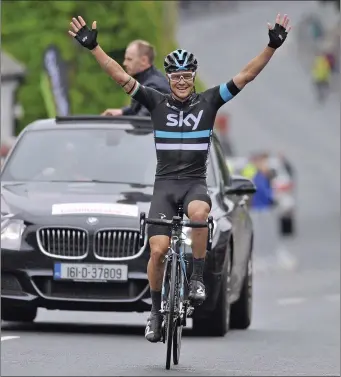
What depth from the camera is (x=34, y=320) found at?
626 inches

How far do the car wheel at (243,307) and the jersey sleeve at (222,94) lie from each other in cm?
423

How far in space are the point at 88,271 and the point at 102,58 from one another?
8.61 feet

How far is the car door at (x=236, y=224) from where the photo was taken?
14992mm

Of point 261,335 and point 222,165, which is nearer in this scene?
point 261,335

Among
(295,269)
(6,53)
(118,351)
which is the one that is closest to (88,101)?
(6,53)

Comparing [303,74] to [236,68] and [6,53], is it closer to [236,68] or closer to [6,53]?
[236,68]

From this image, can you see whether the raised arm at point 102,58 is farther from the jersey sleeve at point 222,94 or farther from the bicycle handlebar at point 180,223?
the bicycle handlebar at point 180,223

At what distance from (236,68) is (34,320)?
211 feet

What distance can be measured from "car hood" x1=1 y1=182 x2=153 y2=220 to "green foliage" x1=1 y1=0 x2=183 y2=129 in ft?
53.2

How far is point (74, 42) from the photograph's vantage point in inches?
1321

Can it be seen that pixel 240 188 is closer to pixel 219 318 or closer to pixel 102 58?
pixel 219 318

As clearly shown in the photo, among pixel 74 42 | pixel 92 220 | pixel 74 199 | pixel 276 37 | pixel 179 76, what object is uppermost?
pixel 74 42

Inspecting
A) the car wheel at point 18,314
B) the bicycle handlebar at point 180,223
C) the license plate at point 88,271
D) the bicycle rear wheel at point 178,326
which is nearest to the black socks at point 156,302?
the bicycle rear wheel at point 178,326

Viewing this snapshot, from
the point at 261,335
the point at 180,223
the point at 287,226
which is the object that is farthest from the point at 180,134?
the point at 287,226
